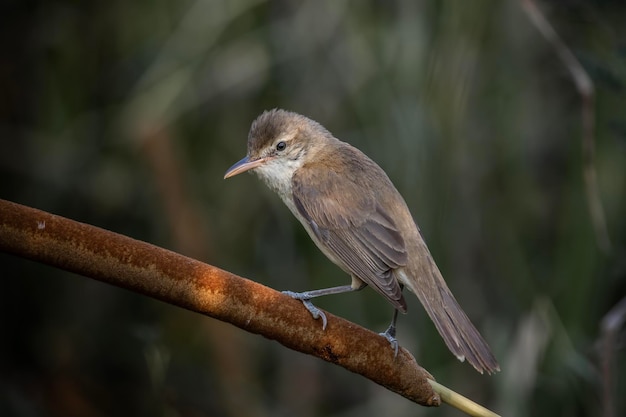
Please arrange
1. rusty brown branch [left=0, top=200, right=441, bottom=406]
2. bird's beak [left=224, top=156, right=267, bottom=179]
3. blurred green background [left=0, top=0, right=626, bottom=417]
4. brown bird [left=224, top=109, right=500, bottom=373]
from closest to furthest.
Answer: rusty brown branch [left=0, top=200, right=441, bottom=406] → brown bird [left=224, top=109, right=500, bottom=373] → bird's beak [left=224, top=156, right=267, bottom=179] → blurred green background [left=0, top=0, right=626, bottom=417]

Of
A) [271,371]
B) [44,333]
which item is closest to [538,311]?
[271,371]

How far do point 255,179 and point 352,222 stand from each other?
87.2 inches

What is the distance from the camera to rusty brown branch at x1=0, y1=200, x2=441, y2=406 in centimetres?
220

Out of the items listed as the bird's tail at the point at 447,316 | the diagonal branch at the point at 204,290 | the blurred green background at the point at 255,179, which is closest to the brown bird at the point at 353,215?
the bird's tail at the point at 447,316

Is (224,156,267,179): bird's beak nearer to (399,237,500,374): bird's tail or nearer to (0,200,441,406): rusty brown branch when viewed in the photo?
(399,237,500,374): bird's tail

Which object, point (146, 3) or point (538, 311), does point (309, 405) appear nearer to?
point (538, 311)

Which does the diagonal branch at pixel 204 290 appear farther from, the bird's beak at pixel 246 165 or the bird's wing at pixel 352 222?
the bird's beak at pixel 246 165

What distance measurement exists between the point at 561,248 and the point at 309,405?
82.7 inches

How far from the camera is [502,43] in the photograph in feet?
19.6

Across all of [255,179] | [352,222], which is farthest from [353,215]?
[255,179]

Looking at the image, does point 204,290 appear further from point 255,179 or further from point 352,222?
point 255,179

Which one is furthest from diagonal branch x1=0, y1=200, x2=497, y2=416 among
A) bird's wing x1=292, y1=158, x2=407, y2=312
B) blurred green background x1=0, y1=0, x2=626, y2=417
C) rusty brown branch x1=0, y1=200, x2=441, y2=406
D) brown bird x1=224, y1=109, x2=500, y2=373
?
blurred green background x1=0, y1=0, x2=626, y2=417

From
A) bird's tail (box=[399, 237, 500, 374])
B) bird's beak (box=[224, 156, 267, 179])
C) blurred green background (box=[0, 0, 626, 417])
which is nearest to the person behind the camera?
bird's tail (box=[399, 237, 500, 374])

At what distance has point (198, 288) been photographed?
2.31m
